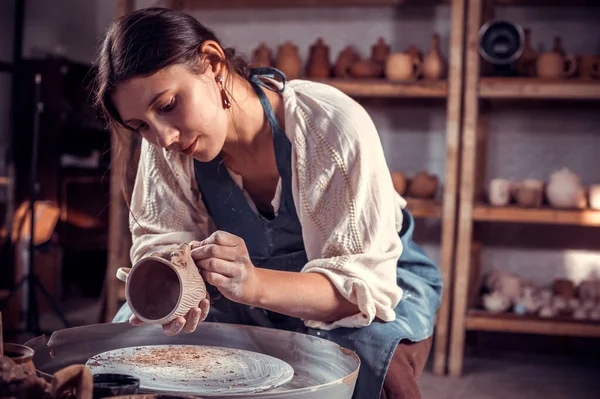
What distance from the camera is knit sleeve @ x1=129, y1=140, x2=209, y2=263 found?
155 cm

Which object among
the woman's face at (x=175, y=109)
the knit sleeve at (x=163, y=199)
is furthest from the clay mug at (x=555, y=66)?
the woman's face at (x=175, y=109)

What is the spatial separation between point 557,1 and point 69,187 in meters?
2.91

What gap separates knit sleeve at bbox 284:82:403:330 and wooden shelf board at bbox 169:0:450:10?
2016 millimetres

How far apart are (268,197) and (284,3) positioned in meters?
2.03

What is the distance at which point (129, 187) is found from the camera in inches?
64.2

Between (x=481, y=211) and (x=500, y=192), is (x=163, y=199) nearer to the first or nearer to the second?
(x=481, y=211)

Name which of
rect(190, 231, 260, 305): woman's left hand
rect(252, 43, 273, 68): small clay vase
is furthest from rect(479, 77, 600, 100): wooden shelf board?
rect(190, 231, 260, 305): woman's left hand

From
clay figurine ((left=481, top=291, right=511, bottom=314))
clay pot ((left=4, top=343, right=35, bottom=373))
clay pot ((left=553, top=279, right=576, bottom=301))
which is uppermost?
clay pot ((left=4, top=343, right=35, bottom=373))

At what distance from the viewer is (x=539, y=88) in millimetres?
2936

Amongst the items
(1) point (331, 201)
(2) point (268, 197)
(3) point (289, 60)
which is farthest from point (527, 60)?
(1) point (331, 201)

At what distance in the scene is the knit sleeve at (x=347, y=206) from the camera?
1326 mm

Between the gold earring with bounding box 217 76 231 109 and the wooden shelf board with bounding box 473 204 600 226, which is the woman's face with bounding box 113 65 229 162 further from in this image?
the wooden shelf board with bounding box 473 204 600 226

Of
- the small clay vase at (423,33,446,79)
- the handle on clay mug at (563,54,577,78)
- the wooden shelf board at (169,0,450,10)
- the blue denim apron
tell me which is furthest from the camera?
the wooden shelf board at (169,0,450,10)

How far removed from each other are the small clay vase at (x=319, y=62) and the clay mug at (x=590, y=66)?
103cm
